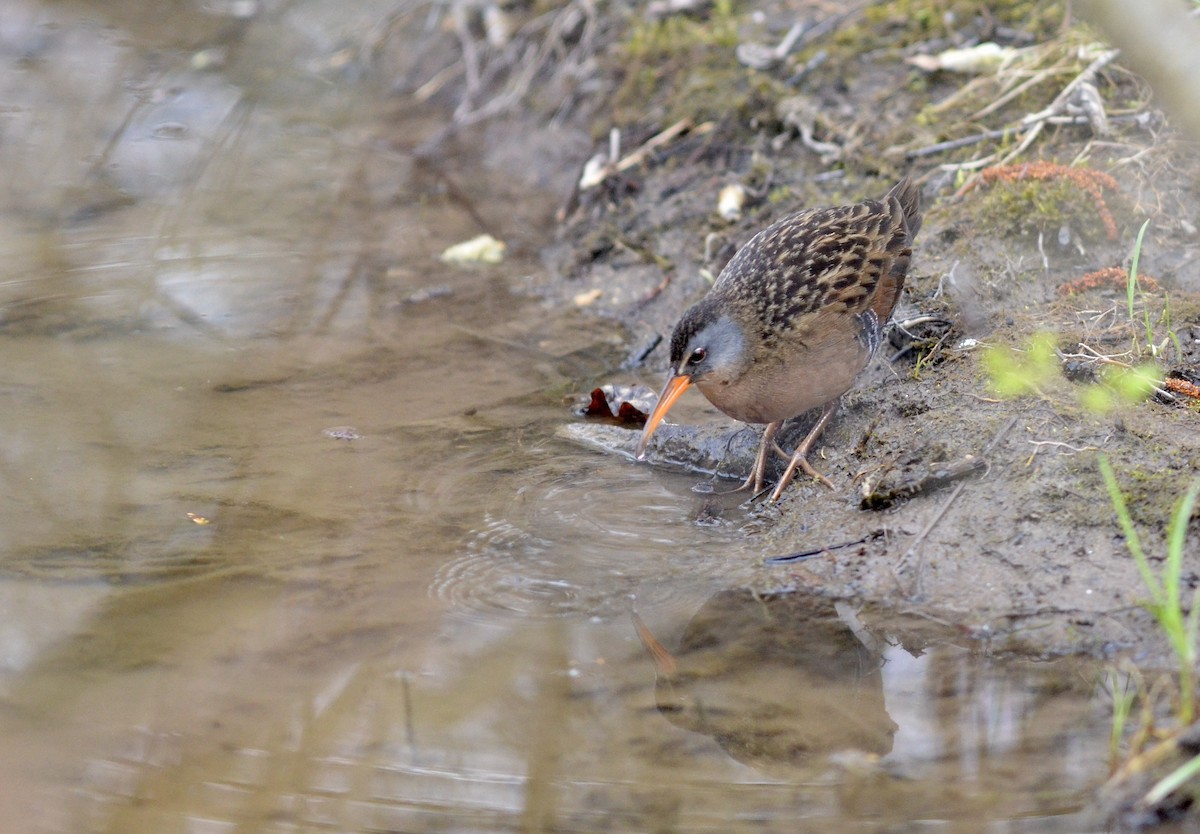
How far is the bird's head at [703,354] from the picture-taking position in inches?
161

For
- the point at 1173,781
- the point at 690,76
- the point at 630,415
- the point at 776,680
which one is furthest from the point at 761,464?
the point at 690,76

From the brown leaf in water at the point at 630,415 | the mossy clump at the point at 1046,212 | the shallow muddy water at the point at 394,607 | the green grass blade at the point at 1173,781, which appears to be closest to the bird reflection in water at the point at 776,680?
the shallow muddy water at the point at 394,607

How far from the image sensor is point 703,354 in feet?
13.4

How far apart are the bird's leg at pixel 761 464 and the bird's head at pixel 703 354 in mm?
313

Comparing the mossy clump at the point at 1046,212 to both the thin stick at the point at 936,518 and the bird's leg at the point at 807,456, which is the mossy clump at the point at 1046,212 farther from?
the thin stick at the point at 936,518

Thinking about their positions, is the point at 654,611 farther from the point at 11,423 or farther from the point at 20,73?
the point at 20,73

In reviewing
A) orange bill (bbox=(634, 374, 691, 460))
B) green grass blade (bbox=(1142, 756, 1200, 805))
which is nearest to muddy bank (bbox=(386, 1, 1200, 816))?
orange bill (bbox=(634, 374, 691, 460))

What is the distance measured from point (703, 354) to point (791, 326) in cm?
36

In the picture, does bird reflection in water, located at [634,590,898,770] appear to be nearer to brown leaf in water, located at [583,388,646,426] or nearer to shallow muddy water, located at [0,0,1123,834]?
shallow muddy water, located at [0,0,1123,834]

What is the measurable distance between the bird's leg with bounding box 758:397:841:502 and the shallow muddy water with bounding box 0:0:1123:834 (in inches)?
9.1

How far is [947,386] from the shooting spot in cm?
420

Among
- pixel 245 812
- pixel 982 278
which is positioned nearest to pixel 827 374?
pixel 982 278

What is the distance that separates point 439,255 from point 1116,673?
178 inches

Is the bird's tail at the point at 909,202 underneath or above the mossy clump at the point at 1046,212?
above
